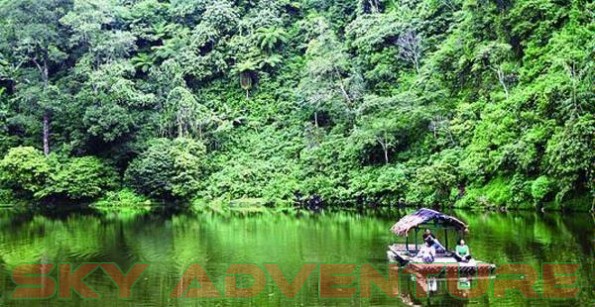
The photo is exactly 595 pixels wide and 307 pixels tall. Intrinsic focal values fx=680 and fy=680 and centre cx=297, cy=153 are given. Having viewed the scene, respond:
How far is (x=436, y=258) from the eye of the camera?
788 inches

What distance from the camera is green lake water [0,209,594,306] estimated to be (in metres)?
16.4

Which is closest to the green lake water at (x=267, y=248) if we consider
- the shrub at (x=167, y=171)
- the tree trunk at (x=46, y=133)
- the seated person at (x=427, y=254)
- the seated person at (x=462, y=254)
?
the seated person at (x=427, y=254)

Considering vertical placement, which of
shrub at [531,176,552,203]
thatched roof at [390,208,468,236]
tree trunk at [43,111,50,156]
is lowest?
thatched roof at [390,208,468,236]

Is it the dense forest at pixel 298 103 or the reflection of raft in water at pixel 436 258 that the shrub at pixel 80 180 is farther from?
the reflection of raft in water at pixel 436 258

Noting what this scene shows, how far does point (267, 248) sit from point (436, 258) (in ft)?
25.8

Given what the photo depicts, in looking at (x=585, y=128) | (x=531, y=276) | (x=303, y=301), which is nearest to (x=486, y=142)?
(x=585, y=128)

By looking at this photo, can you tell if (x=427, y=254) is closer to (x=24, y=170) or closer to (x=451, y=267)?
(x=451, y=267)

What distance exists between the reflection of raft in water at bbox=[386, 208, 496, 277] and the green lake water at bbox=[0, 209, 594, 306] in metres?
0.60

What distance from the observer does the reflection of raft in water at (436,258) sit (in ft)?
61.3

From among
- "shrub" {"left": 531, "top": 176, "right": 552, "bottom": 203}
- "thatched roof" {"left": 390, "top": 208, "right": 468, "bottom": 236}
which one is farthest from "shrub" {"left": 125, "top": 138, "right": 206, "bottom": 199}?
"thatched roof" {"left": 390, "top": 208, "right": 468, "bottom": 236}

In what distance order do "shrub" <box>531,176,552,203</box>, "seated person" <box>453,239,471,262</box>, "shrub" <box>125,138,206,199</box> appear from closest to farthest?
"seated person" <box>453,239,471,262</box>, "shrub" <box>531,176,552,203</box>, "shrub" <box>125,138,206,199</box>

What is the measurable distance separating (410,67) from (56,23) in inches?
1226

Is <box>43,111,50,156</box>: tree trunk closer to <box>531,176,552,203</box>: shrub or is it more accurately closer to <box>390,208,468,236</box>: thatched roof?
Result: <box>531,176,552,203</box>: shrub

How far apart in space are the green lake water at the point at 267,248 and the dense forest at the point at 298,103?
187 inches
